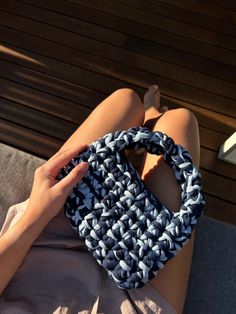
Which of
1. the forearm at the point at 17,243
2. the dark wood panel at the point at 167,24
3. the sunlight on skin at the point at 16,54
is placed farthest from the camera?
the dark wood panel at the point at 167,24

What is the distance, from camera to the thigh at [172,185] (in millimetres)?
984

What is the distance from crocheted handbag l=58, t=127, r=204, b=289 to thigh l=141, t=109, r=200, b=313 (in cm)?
4

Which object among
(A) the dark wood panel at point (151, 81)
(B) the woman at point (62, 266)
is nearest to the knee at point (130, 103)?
(B) the woman at point (62, 266)

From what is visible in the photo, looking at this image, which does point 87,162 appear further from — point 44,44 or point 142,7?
point 142,7

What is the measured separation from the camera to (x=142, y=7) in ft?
6.80

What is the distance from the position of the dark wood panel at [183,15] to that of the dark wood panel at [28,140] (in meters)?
0.91

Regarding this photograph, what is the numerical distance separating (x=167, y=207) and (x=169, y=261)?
0.14 m

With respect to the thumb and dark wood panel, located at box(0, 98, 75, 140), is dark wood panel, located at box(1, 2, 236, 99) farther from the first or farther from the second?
the thumb

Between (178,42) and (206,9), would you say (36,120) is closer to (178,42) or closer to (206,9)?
(178,42)

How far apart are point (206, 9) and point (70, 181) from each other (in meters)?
1.52

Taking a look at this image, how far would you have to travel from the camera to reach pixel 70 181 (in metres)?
0.99

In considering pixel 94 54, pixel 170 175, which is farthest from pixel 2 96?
pixel 170 175

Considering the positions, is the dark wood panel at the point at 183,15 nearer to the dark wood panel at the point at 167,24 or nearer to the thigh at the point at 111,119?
the dark wood panel at the point at 167,24

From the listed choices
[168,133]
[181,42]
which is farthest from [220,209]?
[181,42]
